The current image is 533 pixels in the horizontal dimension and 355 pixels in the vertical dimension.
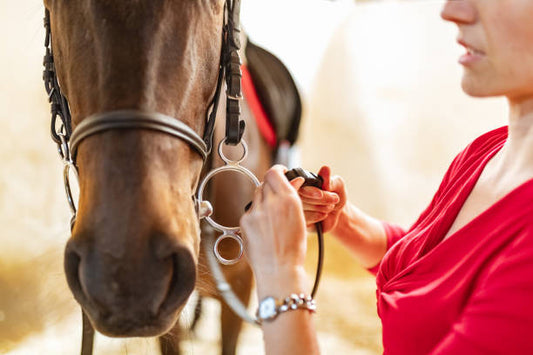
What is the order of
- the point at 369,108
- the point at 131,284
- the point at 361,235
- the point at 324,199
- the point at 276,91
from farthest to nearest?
the point at 369,108, the point at 276,91, the point at 361,235, the point at 324,199, the point at 131,284

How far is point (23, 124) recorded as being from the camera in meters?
1.76

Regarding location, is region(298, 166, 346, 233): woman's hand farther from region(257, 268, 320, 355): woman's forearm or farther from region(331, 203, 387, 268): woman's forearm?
region(257, 268, 320, 355): woman's forearm

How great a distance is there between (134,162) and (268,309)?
0.23m

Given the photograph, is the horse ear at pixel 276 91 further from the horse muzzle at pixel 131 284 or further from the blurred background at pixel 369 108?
the horse muzzle at pixel 131 284

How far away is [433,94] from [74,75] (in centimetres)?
267

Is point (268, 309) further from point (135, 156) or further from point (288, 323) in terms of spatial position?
point (135, 156)

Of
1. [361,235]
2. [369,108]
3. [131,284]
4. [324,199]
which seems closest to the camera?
[131,284]

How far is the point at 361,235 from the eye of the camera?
100 cm

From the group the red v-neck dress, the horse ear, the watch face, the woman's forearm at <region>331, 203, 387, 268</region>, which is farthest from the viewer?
the horse ear

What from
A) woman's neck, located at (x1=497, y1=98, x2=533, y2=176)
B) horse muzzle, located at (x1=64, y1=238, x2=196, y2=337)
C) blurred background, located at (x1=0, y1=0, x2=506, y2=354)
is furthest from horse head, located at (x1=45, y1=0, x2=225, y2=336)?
blurred background, located at (x1=0, y1=0, x2=506, y2=354)

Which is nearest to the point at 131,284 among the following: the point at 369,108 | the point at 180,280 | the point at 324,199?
the point at 180,280

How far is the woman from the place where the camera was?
0.53 metres

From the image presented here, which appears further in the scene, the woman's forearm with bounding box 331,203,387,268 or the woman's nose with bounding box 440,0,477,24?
the woman's forearm with bounding box 331,203,387,268

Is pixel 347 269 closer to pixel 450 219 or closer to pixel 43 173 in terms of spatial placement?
pixel 43 173
